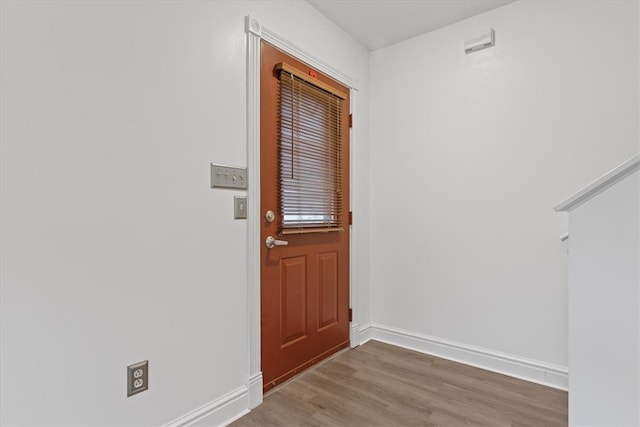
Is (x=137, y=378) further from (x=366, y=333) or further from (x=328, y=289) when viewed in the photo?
(x=366, y=333)

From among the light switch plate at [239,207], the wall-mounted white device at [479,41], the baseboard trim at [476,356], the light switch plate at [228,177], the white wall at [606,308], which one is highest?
the wall-mounted white device at [479,41]

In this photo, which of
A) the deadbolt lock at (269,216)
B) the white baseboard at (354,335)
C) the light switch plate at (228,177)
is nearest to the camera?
the light switch plate at (228,177)

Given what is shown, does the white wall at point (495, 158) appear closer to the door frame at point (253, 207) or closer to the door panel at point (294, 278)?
the door panel at point (294, 278)

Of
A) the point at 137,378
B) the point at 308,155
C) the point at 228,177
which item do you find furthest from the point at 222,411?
the point at 308,155

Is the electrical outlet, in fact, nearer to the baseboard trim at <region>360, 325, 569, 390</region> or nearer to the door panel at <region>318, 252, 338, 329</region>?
the door panel at <region>318, 252, 338, 329</region>

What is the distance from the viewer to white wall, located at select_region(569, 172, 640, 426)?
48.5 inches

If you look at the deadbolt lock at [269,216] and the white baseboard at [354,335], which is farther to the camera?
the white baseboard at [354,335]

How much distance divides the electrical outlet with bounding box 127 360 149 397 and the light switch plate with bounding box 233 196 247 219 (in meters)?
0.81

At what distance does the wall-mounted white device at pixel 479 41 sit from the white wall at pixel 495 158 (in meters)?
0.04

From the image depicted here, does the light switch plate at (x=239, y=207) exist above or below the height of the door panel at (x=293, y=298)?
above

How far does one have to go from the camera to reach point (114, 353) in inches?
56.0

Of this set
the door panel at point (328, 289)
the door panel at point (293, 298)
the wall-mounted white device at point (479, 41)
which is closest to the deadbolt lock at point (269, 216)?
the door panel at point (293, 298)

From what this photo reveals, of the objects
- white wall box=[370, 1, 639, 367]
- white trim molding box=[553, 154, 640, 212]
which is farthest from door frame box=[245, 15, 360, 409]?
white trim molding box=[553, 154, 640, 212]

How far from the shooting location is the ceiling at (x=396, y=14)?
95.5 inches
